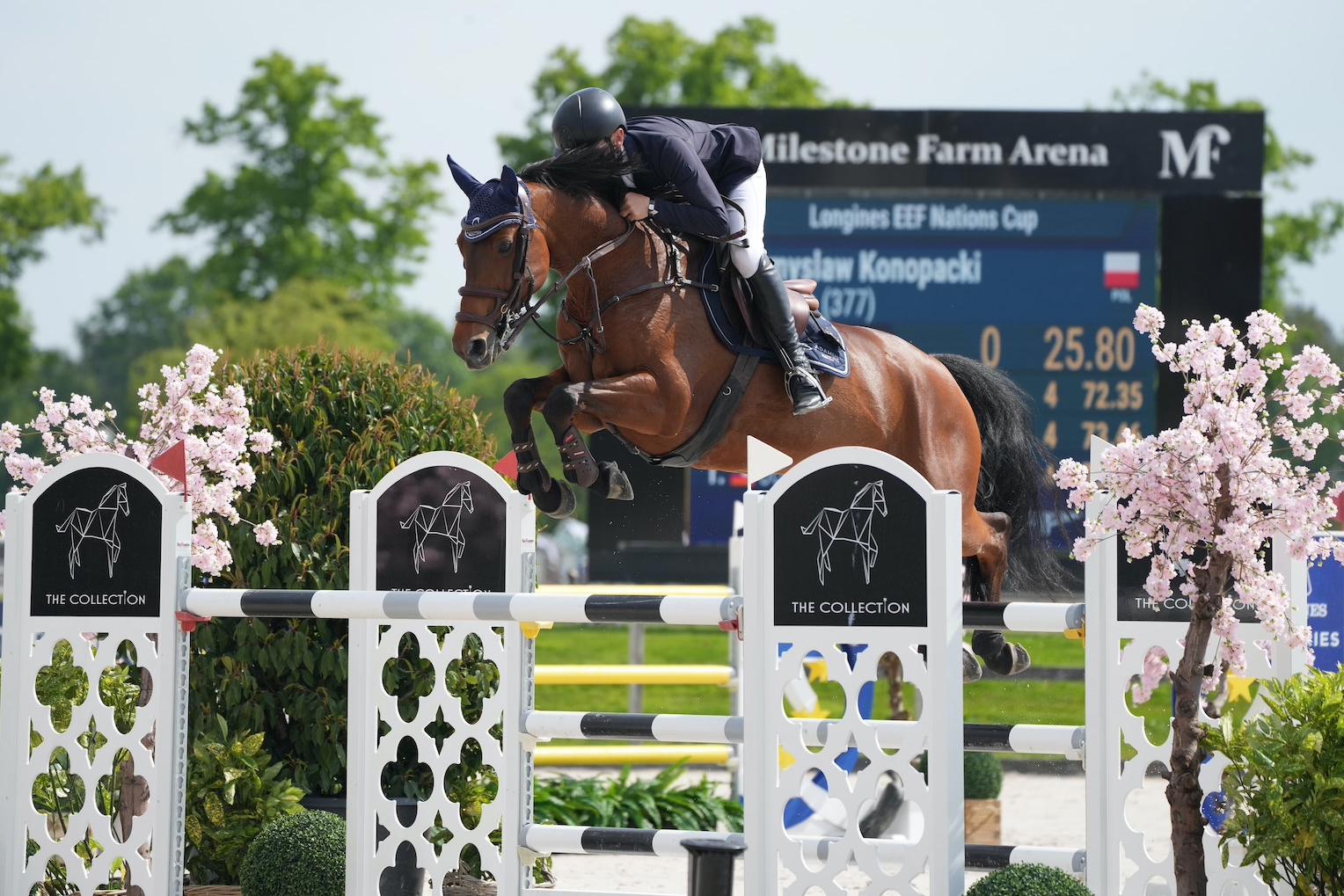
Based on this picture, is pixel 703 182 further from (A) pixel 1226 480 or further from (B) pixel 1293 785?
(B) pixel 1293 785

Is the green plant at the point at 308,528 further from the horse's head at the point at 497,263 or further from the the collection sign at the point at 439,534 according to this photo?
the horse's head at the point at 497,263

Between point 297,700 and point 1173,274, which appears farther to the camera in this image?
point 1173,274

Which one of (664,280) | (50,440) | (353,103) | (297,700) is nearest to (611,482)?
(664,280)

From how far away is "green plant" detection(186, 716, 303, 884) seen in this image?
487 centimetres

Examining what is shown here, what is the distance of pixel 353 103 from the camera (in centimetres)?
2855

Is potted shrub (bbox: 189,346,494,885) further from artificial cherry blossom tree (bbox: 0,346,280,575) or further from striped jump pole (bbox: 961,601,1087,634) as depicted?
striped jump pole (bbox: 961,601,1087,634)

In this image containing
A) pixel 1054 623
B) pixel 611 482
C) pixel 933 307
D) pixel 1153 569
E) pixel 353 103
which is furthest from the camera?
pixel 353 103

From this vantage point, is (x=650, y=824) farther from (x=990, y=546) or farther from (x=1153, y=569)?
(x=1153, y=569)

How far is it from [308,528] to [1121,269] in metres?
6.35

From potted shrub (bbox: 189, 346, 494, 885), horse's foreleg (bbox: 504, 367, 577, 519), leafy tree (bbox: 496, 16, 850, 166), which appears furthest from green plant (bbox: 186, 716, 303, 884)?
leafy tree (bbox: 496, 16, 850, 166)

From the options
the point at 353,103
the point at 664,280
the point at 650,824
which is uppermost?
the point at 353,103

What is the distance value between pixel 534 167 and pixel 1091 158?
243 inches

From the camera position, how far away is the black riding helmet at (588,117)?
15.2 feet

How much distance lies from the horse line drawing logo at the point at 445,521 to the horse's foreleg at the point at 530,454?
27 cm
